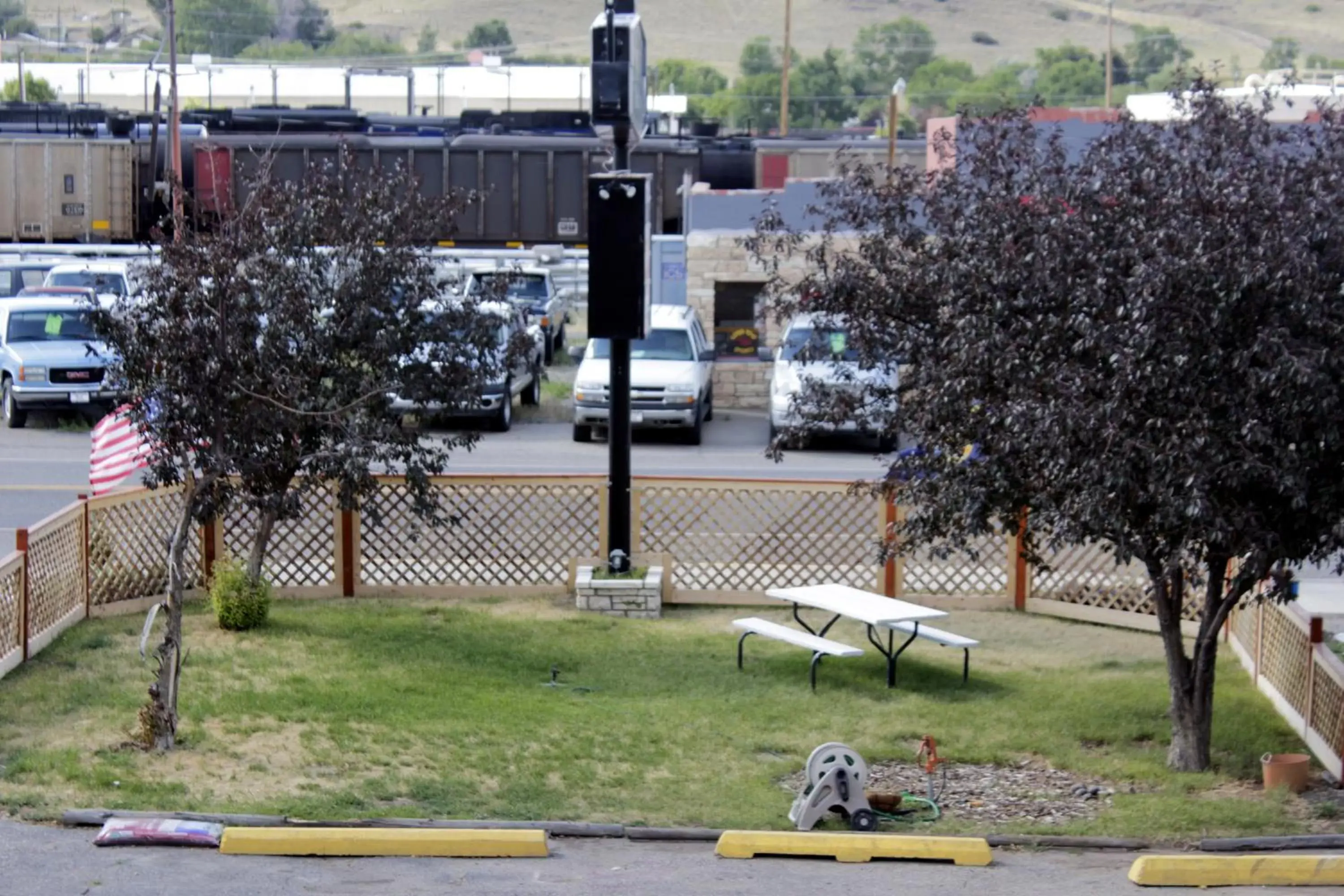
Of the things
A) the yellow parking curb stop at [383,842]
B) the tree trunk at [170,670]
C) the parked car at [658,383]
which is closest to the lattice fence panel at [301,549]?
the tree trunk at [170,670]

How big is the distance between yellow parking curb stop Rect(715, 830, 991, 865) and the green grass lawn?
525 mm

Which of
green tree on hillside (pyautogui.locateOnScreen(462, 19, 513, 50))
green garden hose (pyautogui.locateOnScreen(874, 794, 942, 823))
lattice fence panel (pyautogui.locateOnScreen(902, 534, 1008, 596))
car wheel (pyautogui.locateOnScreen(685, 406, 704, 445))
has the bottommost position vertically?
green garden hose (pyautogui.locateOnScreen(874, 794, 942, 823))

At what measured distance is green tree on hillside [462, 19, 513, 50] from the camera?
134250 mm

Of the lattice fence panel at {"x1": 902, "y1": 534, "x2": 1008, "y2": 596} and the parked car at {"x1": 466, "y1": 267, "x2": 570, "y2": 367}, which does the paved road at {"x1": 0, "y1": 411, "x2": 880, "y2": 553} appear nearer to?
the parked car at {"x1": 466, "y1": 267, "x2": 570, "y2": 367}

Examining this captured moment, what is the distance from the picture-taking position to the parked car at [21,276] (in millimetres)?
31438

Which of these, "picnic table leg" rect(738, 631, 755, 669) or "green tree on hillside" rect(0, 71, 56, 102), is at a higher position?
"green tree on hillside" rect(0, 71, 56, 102)

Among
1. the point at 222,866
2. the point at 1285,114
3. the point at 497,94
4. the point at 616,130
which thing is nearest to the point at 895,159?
the point at 1285,114

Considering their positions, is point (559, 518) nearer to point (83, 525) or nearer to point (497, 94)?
point (83, 525)

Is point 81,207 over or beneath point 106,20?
beneath

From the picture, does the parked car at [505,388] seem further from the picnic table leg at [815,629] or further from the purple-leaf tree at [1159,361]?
the purple-leaf tree at [1159,361]

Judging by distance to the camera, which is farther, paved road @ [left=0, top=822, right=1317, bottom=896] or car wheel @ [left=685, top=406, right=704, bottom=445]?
car wheel @ [left=685, top=406, right=704, bottom=445]

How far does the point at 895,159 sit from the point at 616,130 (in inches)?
1035

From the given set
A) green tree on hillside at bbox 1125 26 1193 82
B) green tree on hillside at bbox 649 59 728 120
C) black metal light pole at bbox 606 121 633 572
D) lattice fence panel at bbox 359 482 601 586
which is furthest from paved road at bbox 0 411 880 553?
green tree on hillside at bbox 1125 26 1193 82

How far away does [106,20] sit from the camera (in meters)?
144
